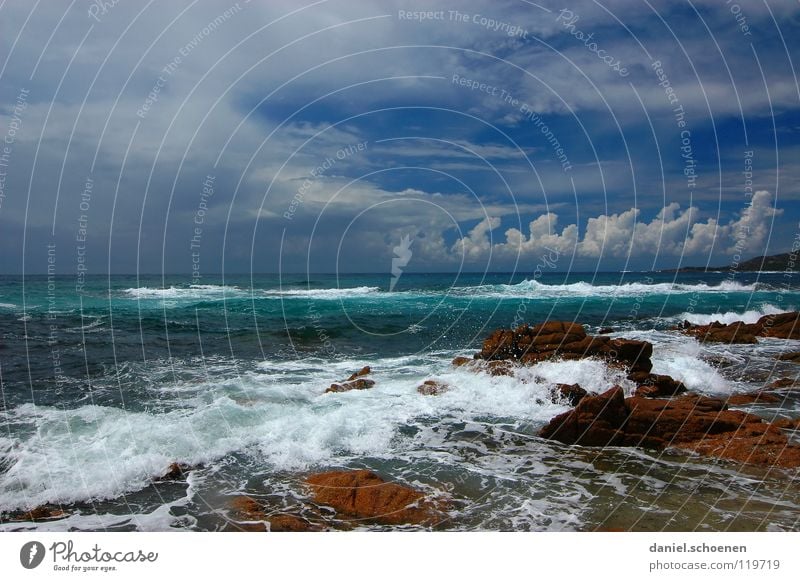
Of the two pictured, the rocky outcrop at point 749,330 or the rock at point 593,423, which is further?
the rocky outcrop at point 749,330

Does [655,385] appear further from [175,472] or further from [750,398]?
[175,472]

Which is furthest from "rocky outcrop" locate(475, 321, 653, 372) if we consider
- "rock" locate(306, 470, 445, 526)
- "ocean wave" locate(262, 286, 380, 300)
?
"ocean wave" locate(262, 286, 380, 300)

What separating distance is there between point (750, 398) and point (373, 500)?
42.2 ft

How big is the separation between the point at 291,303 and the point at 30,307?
71.9 feet

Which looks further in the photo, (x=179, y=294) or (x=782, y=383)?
(x=179, y=294)

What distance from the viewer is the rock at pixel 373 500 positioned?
759cm

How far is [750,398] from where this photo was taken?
1472 centimetres

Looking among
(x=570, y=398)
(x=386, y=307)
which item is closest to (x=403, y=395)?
(x=570, y=398)

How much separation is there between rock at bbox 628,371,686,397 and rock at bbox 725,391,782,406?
142 centimetres

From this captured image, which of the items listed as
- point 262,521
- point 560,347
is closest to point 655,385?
point 560,347

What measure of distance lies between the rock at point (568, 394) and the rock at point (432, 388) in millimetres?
3248

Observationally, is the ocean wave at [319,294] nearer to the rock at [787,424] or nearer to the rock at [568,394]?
the rock at [568,394]

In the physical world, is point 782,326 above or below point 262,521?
below

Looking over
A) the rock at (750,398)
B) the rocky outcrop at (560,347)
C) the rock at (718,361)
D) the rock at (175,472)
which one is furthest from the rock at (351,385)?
the rock at (718,361)
